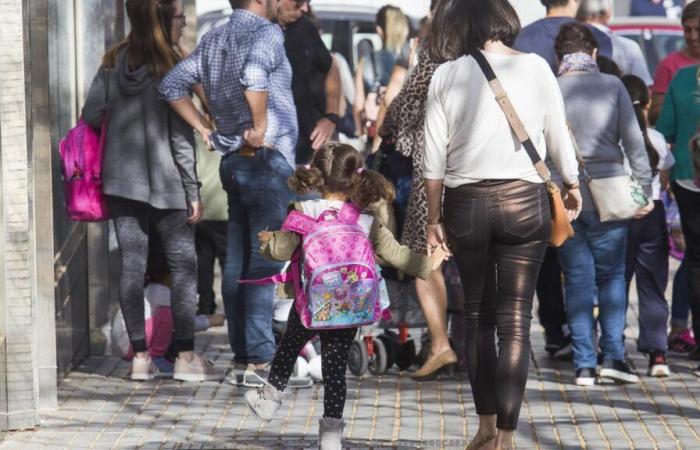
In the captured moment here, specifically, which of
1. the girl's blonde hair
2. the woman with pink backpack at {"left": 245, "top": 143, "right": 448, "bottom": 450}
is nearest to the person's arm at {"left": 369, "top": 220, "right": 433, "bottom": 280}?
the woman with pink backpack at {"left": 245, "top": 143, "right": 448, "bottom": 450}

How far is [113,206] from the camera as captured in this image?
8703 mm

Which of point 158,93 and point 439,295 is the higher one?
point 158,93

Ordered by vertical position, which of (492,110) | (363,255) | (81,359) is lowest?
(81,359)

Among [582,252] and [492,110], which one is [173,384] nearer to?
[582,252]

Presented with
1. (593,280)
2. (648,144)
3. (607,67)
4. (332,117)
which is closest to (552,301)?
(593,280)

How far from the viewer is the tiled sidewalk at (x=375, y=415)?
280 inches

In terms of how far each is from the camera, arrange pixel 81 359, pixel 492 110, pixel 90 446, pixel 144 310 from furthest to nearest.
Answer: pixel 81 359
pixel 144 310
pixel 90 446
pixel 492 110

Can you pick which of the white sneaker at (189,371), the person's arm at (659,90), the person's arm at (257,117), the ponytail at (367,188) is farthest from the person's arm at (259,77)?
the person's arm at (659,90)

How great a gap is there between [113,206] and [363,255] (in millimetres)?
2326

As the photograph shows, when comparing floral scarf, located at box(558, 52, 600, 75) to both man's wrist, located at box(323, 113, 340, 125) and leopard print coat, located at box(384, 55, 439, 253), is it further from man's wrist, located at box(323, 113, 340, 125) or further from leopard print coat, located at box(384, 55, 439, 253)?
man's wrist, located at box(323, 113, 340, 125)

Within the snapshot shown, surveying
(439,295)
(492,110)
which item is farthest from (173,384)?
(492,110)

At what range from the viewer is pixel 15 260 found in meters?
7.33

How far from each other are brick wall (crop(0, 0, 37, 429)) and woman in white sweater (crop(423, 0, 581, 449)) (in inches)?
71.8

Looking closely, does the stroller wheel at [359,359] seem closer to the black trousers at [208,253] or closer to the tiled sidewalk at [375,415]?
the tiled sidewalk at [375,415]
